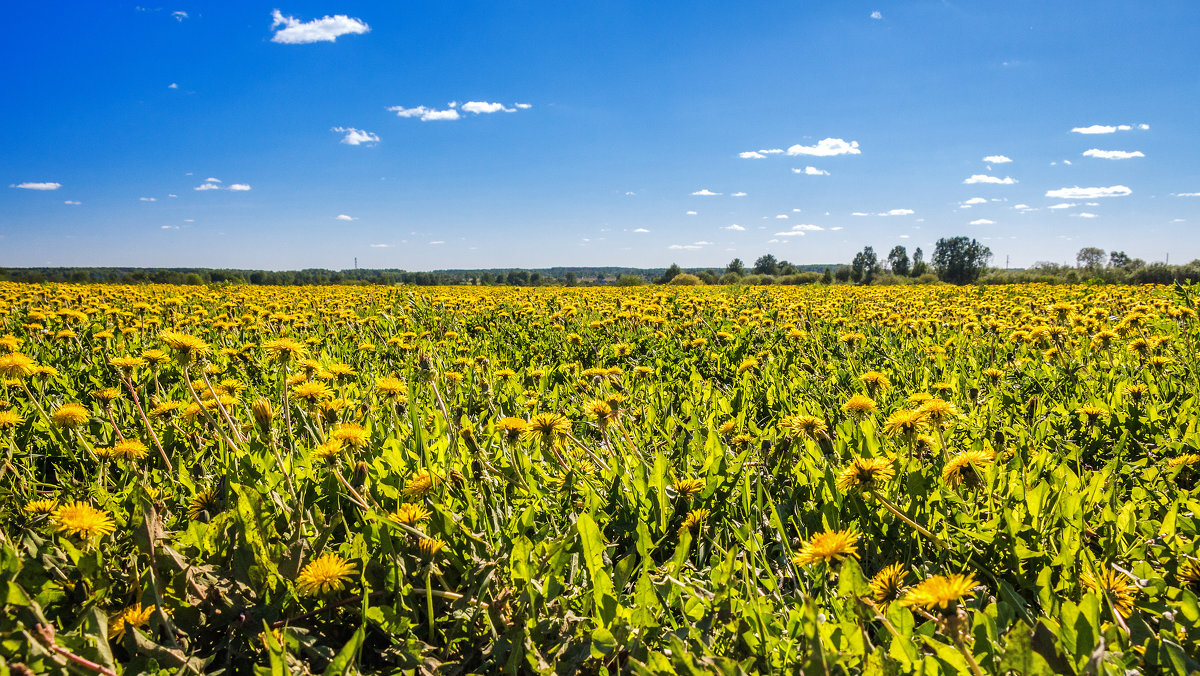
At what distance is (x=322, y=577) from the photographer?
145 centimetres

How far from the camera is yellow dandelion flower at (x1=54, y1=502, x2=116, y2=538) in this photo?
1504mm

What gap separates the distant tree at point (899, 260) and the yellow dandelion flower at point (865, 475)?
337ft

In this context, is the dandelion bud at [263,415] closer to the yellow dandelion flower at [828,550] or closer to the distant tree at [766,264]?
the yellow dandelion flower at [828,550]

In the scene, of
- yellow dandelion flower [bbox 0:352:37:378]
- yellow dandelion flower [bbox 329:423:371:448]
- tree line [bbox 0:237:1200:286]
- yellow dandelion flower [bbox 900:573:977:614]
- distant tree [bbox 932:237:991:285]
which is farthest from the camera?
distant tree [bbox 932:237:991:285]

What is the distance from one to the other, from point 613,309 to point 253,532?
24.7 feet

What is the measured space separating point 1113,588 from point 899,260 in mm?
109123

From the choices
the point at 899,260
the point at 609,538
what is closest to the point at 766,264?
the point at 899,260

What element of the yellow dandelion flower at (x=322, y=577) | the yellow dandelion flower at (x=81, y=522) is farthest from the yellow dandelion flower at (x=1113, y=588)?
the yellow dandelion flower at (x=81, y=522)

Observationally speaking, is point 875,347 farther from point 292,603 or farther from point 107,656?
point 107,656

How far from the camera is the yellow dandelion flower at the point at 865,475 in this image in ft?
5.68

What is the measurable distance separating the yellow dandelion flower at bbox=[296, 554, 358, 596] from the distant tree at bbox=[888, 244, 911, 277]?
103828 mm

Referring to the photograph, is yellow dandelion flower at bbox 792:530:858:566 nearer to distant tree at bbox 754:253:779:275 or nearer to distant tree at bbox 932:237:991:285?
distant tree at bbox 932:237:991:285

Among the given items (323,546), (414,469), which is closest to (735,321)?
(414,469)

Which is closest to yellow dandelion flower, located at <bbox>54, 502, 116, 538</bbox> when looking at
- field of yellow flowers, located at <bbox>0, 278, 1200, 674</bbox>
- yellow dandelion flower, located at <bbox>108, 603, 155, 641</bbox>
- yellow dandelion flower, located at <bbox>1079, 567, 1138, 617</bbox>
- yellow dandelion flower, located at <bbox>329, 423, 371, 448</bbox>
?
field of yellow flowers, located at <bbox>0, 278, 1200, 674</bbox>
